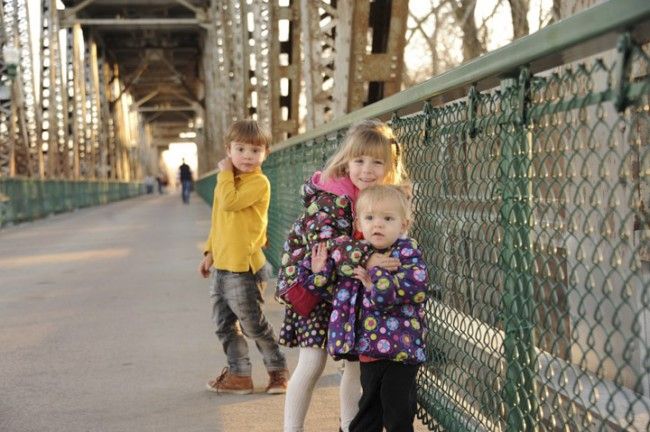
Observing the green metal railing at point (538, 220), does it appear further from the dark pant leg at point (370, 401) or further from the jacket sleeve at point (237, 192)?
the jacket sleeve at point (237, 192)

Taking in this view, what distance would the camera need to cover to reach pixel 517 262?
10.4ft

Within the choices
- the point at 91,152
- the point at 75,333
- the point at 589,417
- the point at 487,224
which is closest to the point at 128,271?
the point at 75,333

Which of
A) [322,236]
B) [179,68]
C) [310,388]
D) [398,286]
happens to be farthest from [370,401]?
[179,68]

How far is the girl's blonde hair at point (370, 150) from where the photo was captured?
3.89 metres

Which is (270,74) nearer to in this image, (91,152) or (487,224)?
(487,224)

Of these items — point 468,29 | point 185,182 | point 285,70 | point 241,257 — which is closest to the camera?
point 241,257

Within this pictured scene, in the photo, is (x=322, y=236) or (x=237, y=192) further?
(x=237, y=192)

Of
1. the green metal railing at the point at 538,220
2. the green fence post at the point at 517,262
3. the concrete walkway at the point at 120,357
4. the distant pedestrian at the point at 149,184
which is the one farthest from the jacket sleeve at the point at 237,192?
the distant pedestrian at the point at 149,184

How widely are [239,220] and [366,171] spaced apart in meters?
1.47

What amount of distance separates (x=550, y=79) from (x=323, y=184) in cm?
130

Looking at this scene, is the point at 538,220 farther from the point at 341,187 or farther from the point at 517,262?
the point at 341,187

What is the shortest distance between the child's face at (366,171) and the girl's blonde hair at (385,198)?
0.66ft

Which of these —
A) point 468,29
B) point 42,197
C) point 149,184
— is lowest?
point 149,184

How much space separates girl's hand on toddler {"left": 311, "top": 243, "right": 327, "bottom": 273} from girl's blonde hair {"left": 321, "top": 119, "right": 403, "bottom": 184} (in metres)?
0.29
